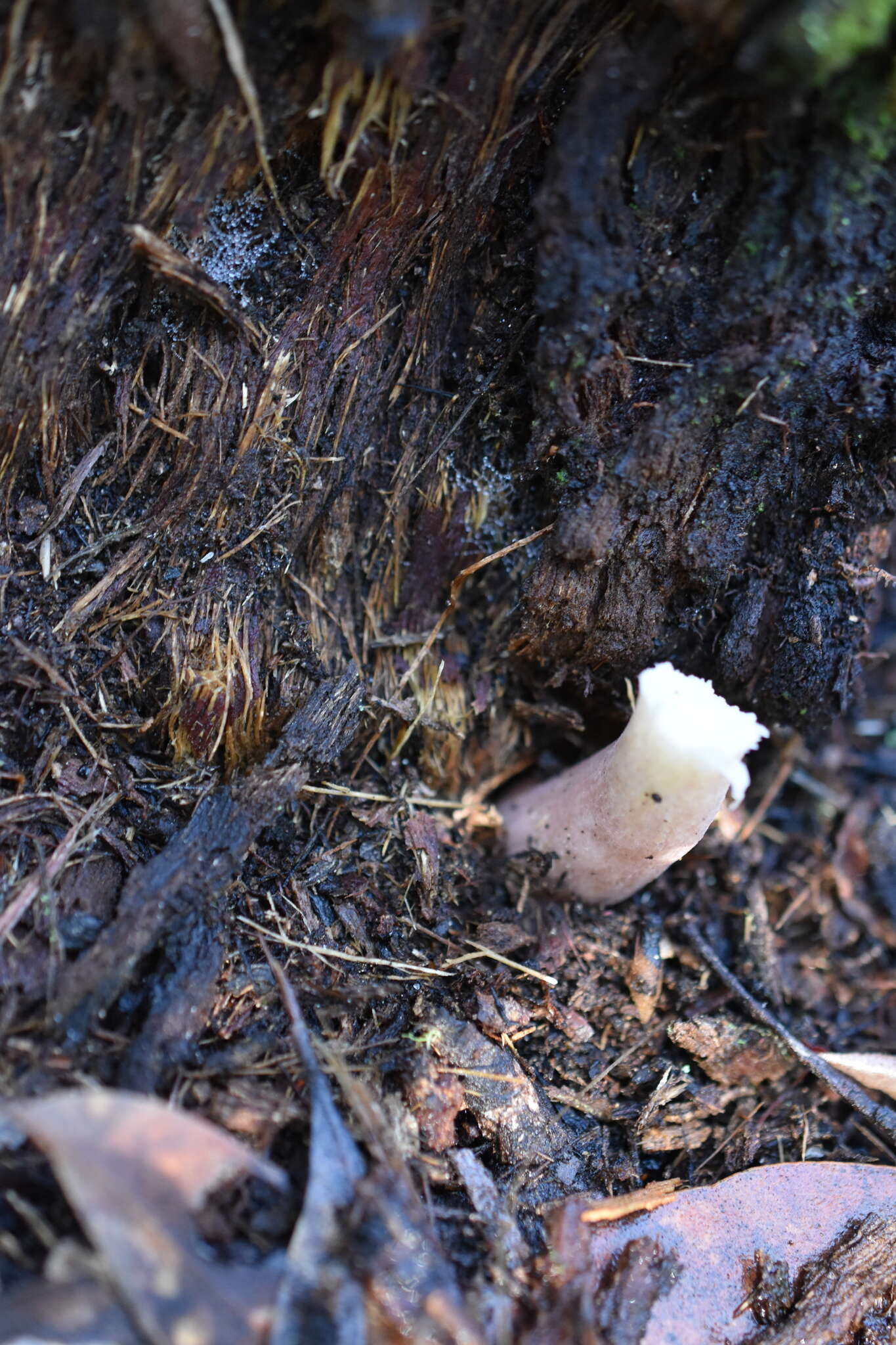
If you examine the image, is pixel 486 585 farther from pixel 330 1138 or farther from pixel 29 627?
pixel 330 1138

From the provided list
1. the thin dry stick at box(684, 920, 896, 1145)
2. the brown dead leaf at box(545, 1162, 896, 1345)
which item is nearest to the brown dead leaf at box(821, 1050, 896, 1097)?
the thin dry stick at box(684, 920, 896, 1145)

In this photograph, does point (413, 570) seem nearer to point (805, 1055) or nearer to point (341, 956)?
point (341, 956)

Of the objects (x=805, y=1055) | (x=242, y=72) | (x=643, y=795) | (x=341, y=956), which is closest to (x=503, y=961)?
(x=341, y=956)

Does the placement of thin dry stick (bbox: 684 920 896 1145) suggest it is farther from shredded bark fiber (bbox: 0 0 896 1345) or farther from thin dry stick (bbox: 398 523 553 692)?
thin dry stick (bbox: 398 523 553 692)

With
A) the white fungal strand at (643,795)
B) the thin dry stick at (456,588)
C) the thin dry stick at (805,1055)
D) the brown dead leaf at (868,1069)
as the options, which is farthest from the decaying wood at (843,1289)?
the thin dry stick at (456,588)

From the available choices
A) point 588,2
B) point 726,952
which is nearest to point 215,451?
point 588,2
